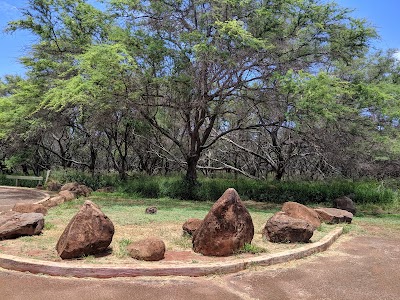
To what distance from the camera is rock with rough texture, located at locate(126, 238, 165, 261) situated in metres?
5.98

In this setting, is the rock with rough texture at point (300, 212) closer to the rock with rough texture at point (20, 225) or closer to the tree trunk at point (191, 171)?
the rock with rough texture at point (20, 225)

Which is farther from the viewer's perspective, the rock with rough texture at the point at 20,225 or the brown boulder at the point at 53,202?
the brown boulder at the point at 53,202

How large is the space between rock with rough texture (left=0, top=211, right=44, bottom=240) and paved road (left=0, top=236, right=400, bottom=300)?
1.96 m

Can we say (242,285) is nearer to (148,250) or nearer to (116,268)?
(148,250)

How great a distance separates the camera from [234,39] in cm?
1341

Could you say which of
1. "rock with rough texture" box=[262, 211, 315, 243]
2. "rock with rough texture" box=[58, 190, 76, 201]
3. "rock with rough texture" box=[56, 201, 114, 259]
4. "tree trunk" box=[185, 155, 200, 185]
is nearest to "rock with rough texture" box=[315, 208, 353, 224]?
"rock with rough texture" box=[262, 211, 315, 243]

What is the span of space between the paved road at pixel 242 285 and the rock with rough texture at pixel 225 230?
0.75 metres

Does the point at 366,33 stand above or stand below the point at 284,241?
above

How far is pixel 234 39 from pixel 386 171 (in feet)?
37.4

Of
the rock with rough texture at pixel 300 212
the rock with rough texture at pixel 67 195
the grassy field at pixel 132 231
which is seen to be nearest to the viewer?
the grassy field at pixel 132 231

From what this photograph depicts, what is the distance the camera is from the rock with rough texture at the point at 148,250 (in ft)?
19.6

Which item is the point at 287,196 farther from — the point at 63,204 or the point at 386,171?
the point at 63,204

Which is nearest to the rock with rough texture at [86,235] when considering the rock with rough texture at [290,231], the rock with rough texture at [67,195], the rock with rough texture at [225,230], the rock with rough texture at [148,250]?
the rock with rough texture at [148,250]

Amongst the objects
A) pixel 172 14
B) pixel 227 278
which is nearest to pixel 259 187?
pixel 172 14
